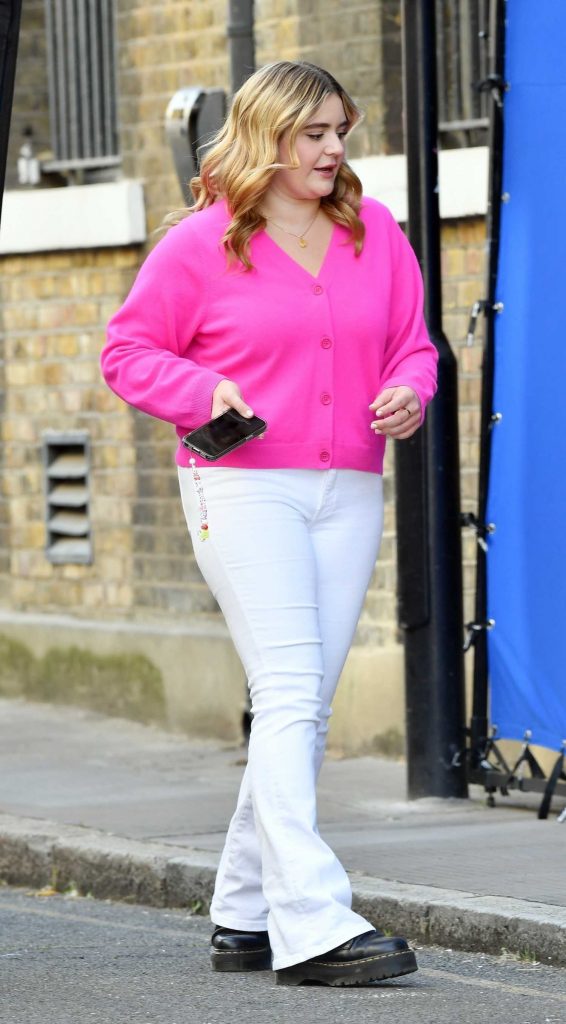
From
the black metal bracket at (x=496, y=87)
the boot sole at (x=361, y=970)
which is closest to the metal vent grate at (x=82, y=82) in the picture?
the black metal bracket at (x=496, y=87)

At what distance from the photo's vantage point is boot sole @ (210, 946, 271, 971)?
16.8 feet

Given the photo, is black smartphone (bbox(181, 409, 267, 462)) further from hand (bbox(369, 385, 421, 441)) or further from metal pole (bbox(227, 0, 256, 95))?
metal pole (bbox(227, 0, 256, 95))

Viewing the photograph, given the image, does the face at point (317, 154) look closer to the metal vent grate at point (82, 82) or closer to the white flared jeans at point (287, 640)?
Answer: the white flared jeans at point (287, 640)

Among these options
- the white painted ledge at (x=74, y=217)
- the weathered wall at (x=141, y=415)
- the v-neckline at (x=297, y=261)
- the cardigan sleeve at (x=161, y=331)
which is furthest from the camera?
the white painted ledge at (x=74, y=217)

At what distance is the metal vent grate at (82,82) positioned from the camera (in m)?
10.4

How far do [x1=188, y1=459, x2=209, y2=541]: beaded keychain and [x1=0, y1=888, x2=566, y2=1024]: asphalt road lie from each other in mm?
1013

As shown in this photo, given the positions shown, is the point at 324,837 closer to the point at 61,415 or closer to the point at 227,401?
the point at 227,401

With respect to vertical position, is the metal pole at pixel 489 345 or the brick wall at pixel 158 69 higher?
the brick wall at pixel 158 69

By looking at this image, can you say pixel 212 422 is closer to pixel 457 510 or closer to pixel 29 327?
pixel 457 510

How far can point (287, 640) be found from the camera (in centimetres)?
484

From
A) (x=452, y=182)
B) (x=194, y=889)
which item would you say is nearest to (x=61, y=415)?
(x=452, y=182)

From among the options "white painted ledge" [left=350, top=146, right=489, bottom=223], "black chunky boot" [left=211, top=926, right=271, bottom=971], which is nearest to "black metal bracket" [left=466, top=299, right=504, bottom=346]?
"white painted ledge" [left=350, top=146, right=489, bottom=223]

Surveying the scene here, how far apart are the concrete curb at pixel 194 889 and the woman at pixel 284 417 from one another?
0.58m

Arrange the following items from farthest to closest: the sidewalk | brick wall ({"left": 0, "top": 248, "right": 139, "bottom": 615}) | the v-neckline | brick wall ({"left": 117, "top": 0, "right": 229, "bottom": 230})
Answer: brick wall ({"left": 0, "top": 248, "right": 139, "bottom": 615})
brick wall ({"left": 117, "top": 0, "right": 229, "bottom": 230})
the sidewalk
the v-neckline
